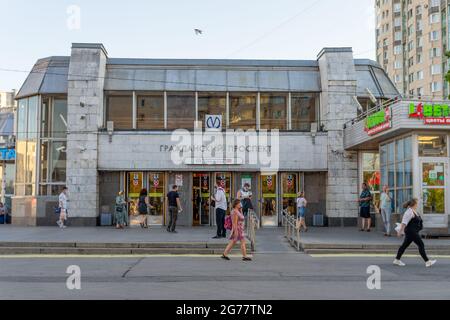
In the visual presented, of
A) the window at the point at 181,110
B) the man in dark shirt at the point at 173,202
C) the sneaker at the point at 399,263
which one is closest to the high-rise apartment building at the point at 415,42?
the window at the point at 181,110

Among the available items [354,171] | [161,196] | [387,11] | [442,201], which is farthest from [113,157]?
[387,11]

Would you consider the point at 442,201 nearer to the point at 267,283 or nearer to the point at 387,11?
the point at 267,283

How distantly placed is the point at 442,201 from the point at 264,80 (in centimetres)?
1088

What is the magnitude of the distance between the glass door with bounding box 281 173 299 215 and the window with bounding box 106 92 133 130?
7587 millimetres

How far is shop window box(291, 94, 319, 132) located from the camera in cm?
2794

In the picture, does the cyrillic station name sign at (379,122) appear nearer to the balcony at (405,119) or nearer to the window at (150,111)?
the balcony at (405,119)

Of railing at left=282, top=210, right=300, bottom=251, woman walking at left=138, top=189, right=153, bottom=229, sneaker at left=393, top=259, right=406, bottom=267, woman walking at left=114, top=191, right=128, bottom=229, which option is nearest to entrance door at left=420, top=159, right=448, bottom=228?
railing at left=282, top=210, right=300, bottom=251

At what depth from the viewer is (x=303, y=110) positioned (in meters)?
28.1

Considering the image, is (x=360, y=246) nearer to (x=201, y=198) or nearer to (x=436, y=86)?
(x=201, y=198)

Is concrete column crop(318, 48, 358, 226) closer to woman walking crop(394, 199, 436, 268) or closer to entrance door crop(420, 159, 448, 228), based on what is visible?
entrance door crop(420, 159, 448, 228)

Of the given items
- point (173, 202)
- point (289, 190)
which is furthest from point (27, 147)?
point (289, 190)

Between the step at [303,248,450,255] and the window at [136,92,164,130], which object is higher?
the window at [136,92,164,130]

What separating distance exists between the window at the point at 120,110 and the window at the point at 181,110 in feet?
5.97

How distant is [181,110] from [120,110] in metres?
2.86
